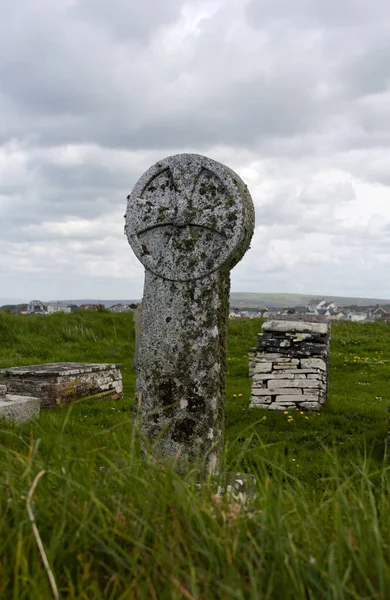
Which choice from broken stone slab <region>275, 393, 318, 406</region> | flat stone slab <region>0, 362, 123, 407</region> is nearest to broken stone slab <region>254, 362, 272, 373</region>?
broken stone slab <region>275, 393, 318, 406</region>

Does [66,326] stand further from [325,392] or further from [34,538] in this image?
[34,538]

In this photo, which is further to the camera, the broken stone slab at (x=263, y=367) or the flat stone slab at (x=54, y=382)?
the flat stone slab at (x=54, y=382)

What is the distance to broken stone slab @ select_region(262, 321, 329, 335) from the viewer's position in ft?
36.5

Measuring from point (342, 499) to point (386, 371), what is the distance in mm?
13154

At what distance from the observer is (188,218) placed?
5582 millimetres

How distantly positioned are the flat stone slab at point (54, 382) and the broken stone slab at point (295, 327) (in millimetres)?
3443

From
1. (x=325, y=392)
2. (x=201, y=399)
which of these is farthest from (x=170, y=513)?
(x=325, y=392)

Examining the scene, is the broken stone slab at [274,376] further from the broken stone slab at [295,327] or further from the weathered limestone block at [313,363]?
the broken stone slab at [295,327]

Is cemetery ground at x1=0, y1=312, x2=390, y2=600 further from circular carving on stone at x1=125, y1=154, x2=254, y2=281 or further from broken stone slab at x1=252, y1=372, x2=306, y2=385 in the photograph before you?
broken stone slab at x1=252, y1=372, x2=306, y2=385

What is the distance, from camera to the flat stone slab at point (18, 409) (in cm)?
925

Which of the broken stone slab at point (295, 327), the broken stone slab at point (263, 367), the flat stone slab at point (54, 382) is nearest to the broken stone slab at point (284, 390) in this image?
the broken stone slab at point (263, 367)

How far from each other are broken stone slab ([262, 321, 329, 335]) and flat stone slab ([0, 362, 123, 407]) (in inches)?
136

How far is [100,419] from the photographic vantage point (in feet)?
33.3

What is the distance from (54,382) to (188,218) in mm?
6533
